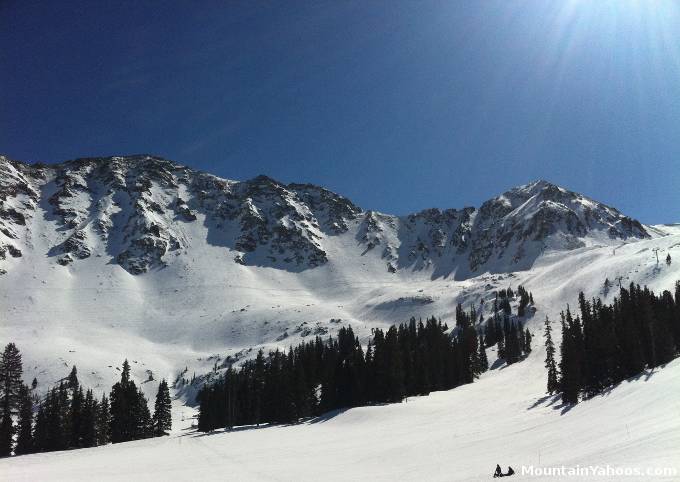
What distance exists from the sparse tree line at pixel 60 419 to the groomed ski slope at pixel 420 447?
16453mm

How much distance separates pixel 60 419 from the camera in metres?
68.9

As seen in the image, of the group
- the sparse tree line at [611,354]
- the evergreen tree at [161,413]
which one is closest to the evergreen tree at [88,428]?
the evergreen tree at [161,413]

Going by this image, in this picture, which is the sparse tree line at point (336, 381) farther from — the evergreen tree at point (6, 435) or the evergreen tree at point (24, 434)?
the evergreen tree at point (6, 435)

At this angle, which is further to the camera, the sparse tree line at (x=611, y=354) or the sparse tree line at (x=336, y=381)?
the sparse tree line at (x=336, y=381)

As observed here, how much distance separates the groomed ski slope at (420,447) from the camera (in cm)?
2305

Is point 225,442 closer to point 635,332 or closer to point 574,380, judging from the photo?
point 574,380

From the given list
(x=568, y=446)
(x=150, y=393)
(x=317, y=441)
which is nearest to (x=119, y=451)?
(x=317, y=441)

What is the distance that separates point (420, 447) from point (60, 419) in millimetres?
56409

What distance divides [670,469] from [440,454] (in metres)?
19.9

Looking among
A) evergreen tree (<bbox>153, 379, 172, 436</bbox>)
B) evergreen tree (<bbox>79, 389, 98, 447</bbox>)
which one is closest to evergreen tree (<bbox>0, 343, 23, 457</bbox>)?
evergreen tree (<bbox>79, 389, 98, 447</bbox>)

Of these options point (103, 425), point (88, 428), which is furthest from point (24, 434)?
point (103, 425)

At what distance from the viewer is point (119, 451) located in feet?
173

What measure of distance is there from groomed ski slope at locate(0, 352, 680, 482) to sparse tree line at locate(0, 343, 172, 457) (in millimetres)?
16453

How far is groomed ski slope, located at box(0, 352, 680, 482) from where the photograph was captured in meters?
23.0
